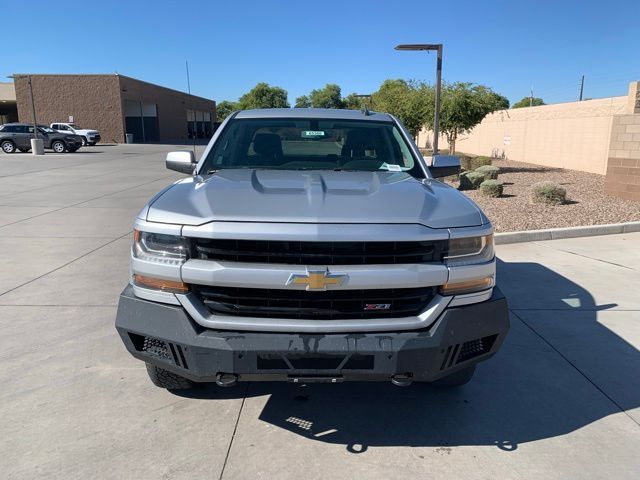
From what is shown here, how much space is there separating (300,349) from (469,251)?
3.42 ft

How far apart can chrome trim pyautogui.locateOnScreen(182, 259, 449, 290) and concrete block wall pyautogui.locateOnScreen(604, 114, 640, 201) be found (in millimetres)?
10135

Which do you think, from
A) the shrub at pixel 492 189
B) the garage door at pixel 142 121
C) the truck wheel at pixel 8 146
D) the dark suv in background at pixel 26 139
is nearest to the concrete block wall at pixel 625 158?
the shrub at pixel 492 189

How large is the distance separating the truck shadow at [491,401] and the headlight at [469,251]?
108 cm

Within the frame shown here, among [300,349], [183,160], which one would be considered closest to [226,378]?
[300,349]

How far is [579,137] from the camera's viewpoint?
1886 centimetres

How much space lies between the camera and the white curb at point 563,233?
7.91m

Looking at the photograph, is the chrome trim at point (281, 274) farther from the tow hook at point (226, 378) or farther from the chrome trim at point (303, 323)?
the tow hook at point (226, 378)

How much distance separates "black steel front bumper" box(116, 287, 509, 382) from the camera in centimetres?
249

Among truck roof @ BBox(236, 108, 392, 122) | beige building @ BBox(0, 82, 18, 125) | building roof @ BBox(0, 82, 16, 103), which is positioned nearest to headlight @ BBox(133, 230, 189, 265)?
truck roof @ BBox(236, 108, 392, 122)

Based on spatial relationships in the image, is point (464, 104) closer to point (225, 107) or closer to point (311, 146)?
point (311, 146)

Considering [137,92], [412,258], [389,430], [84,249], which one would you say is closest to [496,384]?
[389,430]

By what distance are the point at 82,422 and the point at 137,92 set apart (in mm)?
51781

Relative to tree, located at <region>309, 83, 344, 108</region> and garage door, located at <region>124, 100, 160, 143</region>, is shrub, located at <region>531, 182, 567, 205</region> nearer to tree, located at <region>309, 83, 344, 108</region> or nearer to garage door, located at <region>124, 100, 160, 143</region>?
garage door, located at <region>124, 100, 160, 143</region>

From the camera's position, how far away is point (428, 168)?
160 inches
